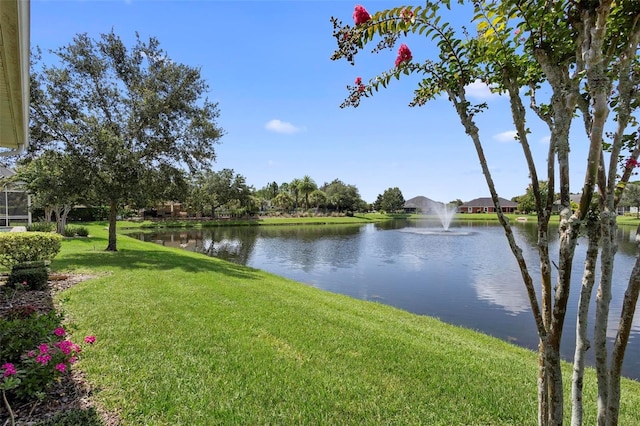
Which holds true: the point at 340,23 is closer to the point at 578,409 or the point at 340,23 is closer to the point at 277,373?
the point at 578,409

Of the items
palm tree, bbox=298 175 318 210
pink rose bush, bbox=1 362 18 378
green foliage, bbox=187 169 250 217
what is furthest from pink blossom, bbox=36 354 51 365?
palm tree, bbox=298 175 318 210

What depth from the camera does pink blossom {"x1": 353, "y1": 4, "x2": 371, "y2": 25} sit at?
1991 millimetres

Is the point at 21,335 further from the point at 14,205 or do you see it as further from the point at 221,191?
the point at 221,191

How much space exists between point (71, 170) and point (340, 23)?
13299 millimetres

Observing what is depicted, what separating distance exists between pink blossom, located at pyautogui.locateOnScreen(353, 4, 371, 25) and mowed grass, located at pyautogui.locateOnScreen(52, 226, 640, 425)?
10.2 ft

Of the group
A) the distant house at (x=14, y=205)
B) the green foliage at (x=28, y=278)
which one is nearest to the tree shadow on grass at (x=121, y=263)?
the green foliage at (x=28, y=278)

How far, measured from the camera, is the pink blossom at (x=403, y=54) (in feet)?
7.34

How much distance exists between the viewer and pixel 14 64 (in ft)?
10.7

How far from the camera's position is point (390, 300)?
11391 millimetres

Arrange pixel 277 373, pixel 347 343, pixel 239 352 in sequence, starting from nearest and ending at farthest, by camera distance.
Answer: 1. pixel 277 373
2. pixel 239 352
3. pixel 347 343

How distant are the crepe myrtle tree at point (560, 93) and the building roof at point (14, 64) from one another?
2.18 meters

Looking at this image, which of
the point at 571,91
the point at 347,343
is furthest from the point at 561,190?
the point at 347,343

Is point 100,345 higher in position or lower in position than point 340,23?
lower

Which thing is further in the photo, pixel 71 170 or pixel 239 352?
pixel 71 170
